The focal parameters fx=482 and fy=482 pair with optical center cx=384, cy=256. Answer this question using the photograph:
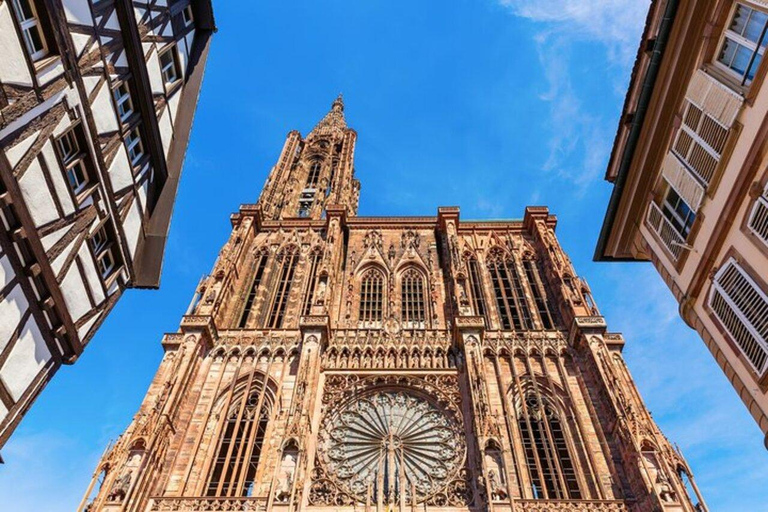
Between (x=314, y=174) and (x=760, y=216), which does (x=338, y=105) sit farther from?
(x=760, y=216)

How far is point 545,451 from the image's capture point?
17188mm

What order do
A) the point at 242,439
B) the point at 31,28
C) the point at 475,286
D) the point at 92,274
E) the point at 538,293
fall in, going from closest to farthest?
the point at 31,28, the point at 92,274, the point at 242,439, the point at 538,293, the point at 475,286

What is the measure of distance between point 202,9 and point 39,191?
8453 millimetres

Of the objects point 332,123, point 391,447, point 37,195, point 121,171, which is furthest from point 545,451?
point 332,123

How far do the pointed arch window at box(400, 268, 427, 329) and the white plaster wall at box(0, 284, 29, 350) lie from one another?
16.0 m

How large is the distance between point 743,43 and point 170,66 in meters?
12.3

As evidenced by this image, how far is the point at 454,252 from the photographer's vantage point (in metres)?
24.7

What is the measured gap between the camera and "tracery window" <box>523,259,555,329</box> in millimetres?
22492

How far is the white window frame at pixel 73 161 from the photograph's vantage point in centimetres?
850

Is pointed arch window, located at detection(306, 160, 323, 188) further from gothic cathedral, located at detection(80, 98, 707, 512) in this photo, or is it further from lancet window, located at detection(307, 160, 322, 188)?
gothic cathedral, located at detection(80, 98, 707, 512)

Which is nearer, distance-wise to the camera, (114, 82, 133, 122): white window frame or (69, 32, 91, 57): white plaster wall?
(69, 32, 91, 57): white plaster wall

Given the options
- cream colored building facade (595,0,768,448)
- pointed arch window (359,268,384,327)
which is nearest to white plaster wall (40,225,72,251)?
cream colored building facade (595,0,768,448)

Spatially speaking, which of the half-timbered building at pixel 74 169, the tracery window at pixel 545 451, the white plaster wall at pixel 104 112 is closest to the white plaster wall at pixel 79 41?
the half-timbered building at pixel 74 169

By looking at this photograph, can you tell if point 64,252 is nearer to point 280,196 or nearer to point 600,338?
point 600,338
